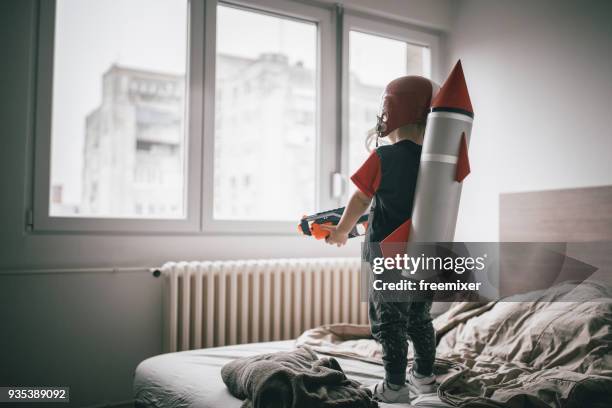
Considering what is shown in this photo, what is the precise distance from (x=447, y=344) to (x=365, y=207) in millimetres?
831

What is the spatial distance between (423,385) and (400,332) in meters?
0.20

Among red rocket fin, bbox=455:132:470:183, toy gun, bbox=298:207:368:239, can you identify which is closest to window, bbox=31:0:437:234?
toy gun, bbox=298:207:368:239

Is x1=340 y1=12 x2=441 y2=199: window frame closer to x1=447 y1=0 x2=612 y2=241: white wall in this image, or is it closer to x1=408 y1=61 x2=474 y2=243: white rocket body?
x1=447 y1=0 x2=612 y2=241: white wall

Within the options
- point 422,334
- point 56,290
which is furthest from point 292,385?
point 56,290

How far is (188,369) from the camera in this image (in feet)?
5.08

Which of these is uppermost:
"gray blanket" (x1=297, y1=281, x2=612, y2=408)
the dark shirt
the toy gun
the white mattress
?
the dark shirt

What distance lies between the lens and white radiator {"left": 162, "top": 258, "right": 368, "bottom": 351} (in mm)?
2186

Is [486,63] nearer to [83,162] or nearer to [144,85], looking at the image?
[144,85]

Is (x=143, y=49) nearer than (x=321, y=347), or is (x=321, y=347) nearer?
(x=321, y=347)

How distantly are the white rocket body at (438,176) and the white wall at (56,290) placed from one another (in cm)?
140

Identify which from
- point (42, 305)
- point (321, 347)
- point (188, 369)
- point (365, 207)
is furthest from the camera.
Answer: point (42, 305)

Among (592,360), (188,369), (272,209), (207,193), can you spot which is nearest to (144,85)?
(207,193)

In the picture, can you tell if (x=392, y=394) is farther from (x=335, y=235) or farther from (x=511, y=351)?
(x=511, y=351)

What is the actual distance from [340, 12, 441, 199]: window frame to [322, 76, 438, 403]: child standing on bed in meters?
1.31
